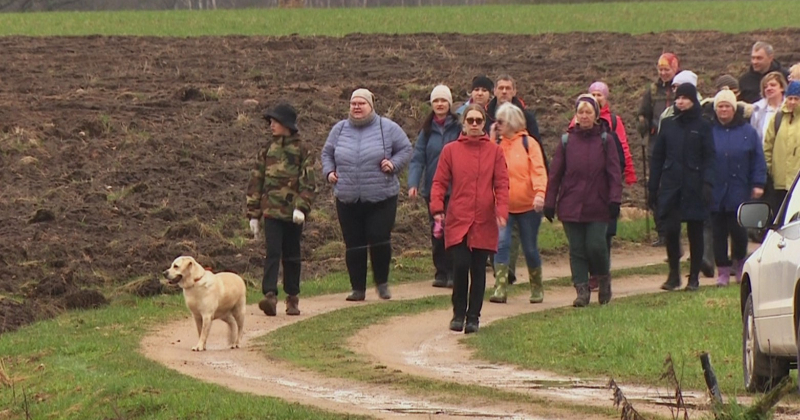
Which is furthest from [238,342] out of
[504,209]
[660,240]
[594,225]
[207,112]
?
[207,112]

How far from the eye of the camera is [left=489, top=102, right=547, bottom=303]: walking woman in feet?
51.0

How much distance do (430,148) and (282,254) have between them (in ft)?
6.90

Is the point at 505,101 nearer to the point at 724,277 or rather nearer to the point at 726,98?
the point at 726,98

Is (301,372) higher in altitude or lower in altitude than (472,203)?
lower

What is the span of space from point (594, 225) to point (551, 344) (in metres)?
2.79

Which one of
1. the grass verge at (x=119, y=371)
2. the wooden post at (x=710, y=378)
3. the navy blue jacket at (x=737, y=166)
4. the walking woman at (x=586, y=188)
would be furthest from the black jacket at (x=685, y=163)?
the wooden post at (x=710, y=378)

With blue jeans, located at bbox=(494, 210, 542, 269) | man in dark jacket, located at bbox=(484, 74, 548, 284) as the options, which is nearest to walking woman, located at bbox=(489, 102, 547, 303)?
blue jeans, located at bbox=(494, 210, 542, 269)

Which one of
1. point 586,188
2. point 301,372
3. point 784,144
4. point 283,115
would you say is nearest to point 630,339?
point 301,372

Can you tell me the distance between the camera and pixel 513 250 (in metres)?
17.1

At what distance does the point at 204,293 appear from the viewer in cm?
1335

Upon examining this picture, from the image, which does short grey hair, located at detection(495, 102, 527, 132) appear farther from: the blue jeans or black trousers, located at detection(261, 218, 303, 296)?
black trousers, located at detection(261, 218, 303, 296)

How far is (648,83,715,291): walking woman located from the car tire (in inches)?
210

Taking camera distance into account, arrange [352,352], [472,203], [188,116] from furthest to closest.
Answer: [188,116] < [472,203] < [352,352]

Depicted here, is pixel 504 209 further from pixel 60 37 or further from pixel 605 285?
pixel 60 37
